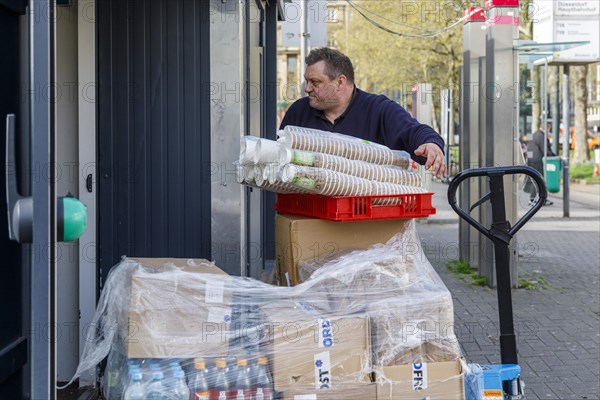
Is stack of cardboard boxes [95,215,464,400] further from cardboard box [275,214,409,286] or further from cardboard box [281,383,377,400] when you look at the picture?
cardboard box [275,214,409,286]

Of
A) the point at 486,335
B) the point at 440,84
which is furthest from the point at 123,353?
the point at 440,84

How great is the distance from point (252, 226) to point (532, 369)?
91.0 inches

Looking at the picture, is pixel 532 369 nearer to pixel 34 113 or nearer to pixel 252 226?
pixel 252 226

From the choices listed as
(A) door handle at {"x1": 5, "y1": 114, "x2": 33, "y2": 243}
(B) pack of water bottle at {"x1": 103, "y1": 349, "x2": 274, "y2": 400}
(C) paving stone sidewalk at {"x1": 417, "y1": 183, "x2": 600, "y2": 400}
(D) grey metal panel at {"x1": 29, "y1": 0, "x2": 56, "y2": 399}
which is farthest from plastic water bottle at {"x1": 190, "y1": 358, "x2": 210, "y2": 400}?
(C) paving stone sidewalk at {"x1": 417, "y1": 183, "x2": 600, "y2": 400}

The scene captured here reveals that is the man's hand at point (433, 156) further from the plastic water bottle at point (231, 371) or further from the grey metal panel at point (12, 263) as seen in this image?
the grey metal panel at point (12, 263)

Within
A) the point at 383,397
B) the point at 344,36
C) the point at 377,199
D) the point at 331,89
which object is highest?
the point at 344,36

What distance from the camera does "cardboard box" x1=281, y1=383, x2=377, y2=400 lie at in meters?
3.06

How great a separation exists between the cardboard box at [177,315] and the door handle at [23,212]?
0.70 m

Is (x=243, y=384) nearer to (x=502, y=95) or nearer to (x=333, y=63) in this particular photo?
(x=333, y=63)

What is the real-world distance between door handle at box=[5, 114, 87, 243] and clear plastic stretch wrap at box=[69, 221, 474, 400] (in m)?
0.73

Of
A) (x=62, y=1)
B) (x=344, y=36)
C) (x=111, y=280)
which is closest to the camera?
(x=111, y=280)

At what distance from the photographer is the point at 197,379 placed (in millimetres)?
3004

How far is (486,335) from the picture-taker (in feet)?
24.2

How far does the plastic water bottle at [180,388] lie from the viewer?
2.95 m
